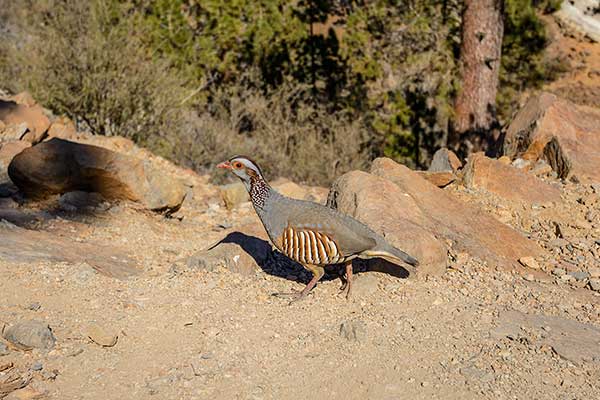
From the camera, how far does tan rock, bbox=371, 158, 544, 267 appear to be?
22.4 feet

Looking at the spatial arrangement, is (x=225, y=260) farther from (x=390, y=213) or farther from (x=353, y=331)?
(x=353, y=331)

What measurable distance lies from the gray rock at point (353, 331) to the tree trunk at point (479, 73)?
22.7 ft

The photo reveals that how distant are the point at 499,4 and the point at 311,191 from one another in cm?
468

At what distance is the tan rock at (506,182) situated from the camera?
8.18 m

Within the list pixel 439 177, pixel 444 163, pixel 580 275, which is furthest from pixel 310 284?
pixel 444 163

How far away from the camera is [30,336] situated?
490 centimetres

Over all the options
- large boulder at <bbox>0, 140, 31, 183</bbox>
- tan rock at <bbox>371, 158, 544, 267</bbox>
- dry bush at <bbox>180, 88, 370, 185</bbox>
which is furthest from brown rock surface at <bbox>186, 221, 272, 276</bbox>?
dry bush at <bbox>180, 88, 370, 185</bbox>

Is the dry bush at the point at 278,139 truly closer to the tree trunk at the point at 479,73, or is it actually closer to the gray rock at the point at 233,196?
the tree trunk at the point at 479,73

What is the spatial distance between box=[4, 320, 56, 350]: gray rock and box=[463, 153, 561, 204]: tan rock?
16.8ft

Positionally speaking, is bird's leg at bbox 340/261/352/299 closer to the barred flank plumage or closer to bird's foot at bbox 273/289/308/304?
the barred flank plumage

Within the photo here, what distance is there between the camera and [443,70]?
1386 centimetres

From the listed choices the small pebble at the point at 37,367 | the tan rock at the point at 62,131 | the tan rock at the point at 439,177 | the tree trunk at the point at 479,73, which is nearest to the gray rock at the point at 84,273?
the small pebble at the point at 37,367

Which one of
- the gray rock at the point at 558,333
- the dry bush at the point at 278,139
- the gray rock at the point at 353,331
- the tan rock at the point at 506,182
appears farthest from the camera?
the dry bush at the point at 278,139

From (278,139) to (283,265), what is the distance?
747cm
